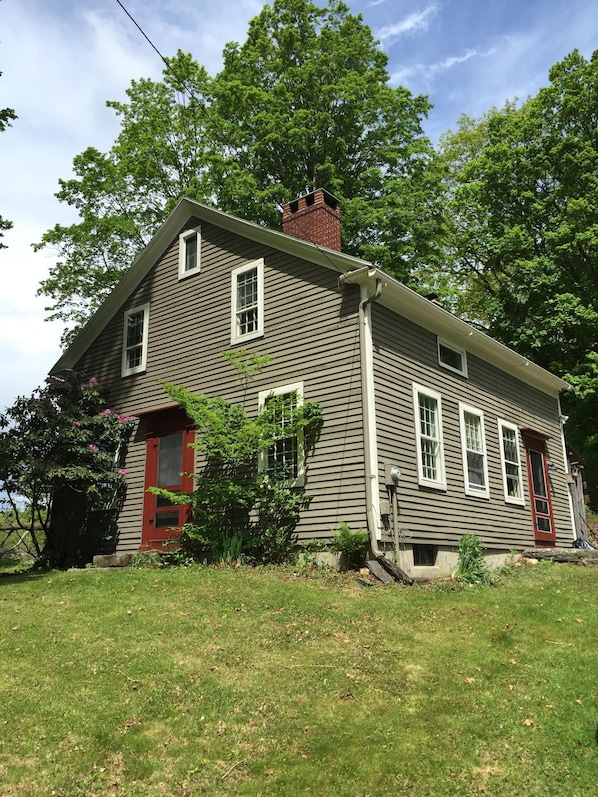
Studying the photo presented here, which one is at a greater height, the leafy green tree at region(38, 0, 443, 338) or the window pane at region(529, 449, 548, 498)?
the leafy green tree at region(38, 0, 443, 338)

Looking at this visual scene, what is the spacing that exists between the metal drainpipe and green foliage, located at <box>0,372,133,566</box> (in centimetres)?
623

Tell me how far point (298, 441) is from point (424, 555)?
10.1 feet

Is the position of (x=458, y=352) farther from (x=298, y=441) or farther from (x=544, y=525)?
(x=544, y=525)

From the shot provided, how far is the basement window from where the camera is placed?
11609 millimetres

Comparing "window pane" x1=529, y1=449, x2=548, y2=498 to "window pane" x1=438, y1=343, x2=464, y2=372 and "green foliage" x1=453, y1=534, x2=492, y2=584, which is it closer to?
"window pane" x1=438, y1=343, x2=464, y2=372

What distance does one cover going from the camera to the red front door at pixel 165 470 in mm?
13500

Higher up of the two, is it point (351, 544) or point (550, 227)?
point (550, 227)

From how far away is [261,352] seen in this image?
12742mm

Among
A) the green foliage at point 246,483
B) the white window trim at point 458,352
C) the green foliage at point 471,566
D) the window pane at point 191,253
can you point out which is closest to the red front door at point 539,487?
the white window trim at point 458,352

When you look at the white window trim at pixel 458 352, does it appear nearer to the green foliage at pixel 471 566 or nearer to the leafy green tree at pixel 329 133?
the green foliage at pixel 471 566

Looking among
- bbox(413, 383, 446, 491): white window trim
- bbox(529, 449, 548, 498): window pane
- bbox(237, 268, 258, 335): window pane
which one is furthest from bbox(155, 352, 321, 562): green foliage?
bbox(529, 449, 548, 498): window pane

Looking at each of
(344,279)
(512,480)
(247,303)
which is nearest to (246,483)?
(247,303)

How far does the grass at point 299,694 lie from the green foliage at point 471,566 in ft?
4.07

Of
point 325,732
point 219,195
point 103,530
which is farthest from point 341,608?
point 219,195
